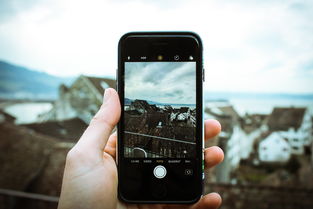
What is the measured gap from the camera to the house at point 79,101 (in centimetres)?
225

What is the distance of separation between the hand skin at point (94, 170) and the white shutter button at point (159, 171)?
0.09 m

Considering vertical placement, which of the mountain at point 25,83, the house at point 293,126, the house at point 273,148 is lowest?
the house at point 273,148

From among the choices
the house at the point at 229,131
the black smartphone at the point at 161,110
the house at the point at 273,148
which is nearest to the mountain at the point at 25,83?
the house at the point at 229,131

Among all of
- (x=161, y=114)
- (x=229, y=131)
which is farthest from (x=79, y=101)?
(x=161, y=114)

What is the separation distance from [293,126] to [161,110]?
175 cm

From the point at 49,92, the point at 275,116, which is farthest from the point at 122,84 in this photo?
the point at 49,92

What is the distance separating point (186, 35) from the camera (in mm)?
737

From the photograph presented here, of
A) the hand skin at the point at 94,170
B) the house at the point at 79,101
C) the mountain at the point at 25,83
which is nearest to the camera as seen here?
the hand skin at the point at 94,170

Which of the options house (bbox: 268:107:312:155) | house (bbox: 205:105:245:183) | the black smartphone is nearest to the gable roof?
house (bbox: 268:107:312:155)

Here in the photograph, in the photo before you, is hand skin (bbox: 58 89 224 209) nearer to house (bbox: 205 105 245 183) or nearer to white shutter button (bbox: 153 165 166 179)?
white shutter button (bbox: 153 165 166 179)

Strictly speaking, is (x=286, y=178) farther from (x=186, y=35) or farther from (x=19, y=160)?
(x=19, y=160)

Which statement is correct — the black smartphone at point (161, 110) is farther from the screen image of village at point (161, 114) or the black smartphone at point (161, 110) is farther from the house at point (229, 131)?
the house at point (229, 131)

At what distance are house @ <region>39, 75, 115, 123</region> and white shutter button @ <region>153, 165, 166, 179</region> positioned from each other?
1.48 metres

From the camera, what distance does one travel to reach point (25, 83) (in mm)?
2594
